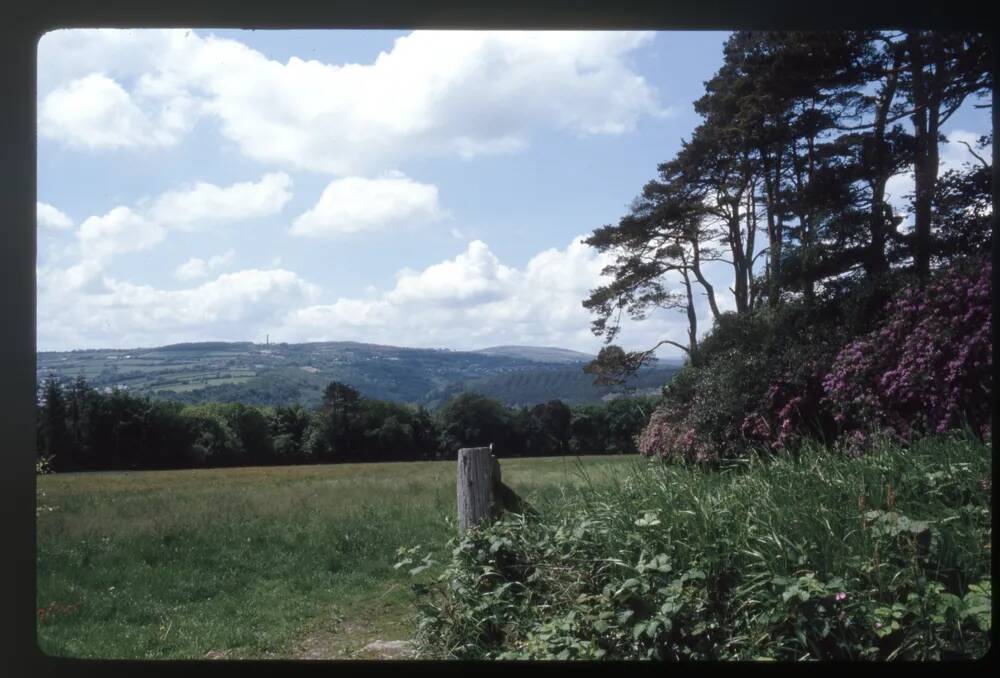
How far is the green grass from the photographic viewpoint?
3.99 metres

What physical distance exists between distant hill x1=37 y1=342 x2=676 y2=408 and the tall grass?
0.87 meters

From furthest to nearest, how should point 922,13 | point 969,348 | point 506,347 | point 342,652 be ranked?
point 969,348 < point 506,347 < point 342,652 < point 922,13

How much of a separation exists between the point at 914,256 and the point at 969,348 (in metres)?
0.75

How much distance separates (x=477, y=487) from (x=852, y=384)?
112 inches

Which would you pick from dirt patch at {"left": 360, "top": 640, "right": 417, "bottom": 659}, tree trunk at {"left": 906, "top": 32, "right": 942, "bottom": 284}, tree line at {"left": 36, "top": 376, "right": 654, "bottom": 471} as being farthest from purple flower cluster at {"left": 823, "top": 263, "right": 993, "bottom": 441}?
dirt patch at {"left": 360, "top": 640, "right": 417, "bottom": 659}

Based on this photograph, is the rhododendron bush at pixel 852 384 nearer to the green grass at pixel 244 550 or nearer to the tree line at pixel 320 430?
the tree line at pixel 320 430

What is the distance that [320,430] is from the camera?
4.77 metres

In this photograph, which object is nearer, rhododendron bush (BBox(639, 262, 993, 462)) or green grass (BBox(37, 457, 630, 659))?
green grass (BBox(37, 457, 630, 659))

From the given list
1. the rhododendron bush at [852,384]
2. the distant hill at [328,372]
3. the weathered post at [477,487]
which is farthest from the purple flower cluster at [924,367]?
the weathered post at [477,487]

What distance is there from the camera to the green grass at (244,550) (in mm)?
3994

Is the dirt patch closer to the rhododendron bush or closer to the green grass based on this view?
the green grass

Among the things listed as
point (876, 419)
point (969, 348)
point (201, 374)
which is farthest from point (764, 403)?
point (201, 374)

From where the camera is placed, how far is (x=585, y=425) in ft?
15.8

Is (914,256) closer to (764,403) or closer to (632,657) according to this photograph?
(764,403)
